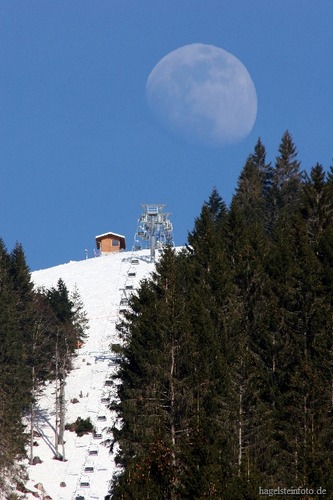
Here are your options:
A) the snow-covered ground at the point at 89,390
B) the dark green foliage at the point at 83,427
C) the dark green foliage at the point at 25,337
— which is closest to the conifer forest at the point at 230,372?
the dark green foliage at the point at 25,337

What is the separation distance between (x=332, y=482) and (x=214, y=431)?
725 cm

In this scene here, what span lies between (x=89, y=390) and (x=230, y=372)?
3483 cm

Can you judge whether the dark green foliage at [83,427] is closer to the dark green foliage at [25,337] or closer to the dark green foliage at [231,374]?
the dark green foliage at [25,337]

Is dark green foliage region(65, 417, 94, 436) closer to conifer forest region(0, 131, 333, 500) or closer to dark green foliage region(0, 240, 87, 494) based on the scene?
dark green foliage region(0, 240, 87, 494)

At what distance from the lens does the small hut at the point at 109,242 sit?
129m

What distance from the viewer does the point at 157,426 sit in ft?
134

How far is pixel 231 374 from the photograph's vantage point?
44812 millimetres

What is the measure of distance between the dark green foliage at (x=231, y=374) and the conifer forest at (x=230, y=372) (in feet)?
0.22

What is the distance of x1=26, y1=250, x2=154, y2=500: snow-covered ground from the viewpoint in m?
62.8

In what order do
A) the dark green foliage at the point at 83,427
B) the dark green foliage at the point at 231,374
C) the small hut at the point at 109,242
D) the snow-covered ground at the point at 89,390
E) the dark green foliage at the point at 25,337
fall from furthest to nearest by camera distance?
the small hut at the point at 109,242 → the dark green foliage at the point at 83,427 → the snow-covered ground at the point at 89,390 → the dark green foliage at the point at 25,337 → the dark green foliage at the point at 231,374

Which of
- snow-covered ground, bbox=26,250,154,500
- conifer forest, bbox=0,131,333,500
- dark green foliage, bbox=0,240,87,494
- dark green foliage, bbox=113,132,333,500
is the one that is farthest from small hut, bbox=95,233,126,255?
dark green foliage, bbox=113,132,333,500

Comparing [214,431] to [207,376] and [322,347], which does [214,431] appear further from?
[322,347]

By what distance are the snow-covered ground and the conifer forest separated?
551 centimetres

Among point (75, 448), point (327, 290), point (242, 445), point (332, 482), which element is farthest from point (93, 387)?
point (332, 482)
